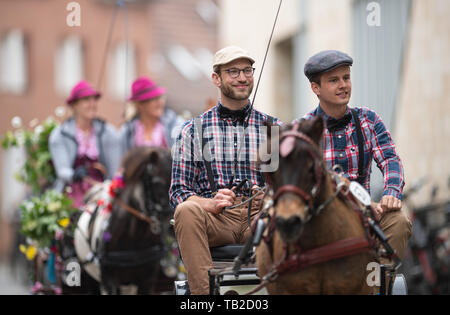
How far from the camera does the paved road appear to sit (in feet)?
48.9

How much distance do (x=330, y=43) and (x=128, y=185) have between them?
7.01 m

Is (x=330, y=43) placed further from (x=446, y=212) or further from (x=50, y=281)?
(x=50, y=281)

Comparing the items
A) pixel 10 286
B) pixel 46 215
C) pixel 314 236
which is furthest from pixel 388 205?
pixel 10 286

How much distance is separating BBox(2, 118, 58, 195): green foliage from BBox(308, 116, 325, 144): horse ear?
6131mm

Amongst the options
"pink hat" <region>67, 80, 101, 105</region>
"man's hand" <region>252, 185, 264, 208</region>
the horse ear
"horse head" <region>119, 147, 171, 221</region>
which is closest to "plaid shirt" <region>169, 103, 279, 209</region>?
"man's hand" <region>252, 185, 264, 208</region>

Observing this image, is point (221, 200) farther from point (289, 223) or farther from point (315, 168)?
point (289, 223)

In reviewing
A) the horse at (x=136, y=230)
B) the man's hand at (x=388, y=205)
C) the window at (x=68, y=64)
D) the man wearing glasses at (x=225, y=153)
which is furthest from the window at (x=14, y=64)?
the man's hand at (x=388, y=205)

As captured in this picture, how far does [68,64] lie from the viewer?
3139 centimetres

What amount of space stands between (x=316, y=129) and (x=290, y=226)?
63 centimetres

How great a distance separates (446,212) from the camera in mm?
9555

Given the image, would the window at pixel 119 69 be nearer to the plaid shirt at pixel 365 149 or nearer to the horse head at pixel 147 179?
the horse head at pixel 147 179

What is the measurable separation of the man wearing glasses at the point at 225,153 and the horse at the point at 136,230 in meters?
2.18

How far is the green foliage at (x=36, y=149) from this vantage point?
9.62m
